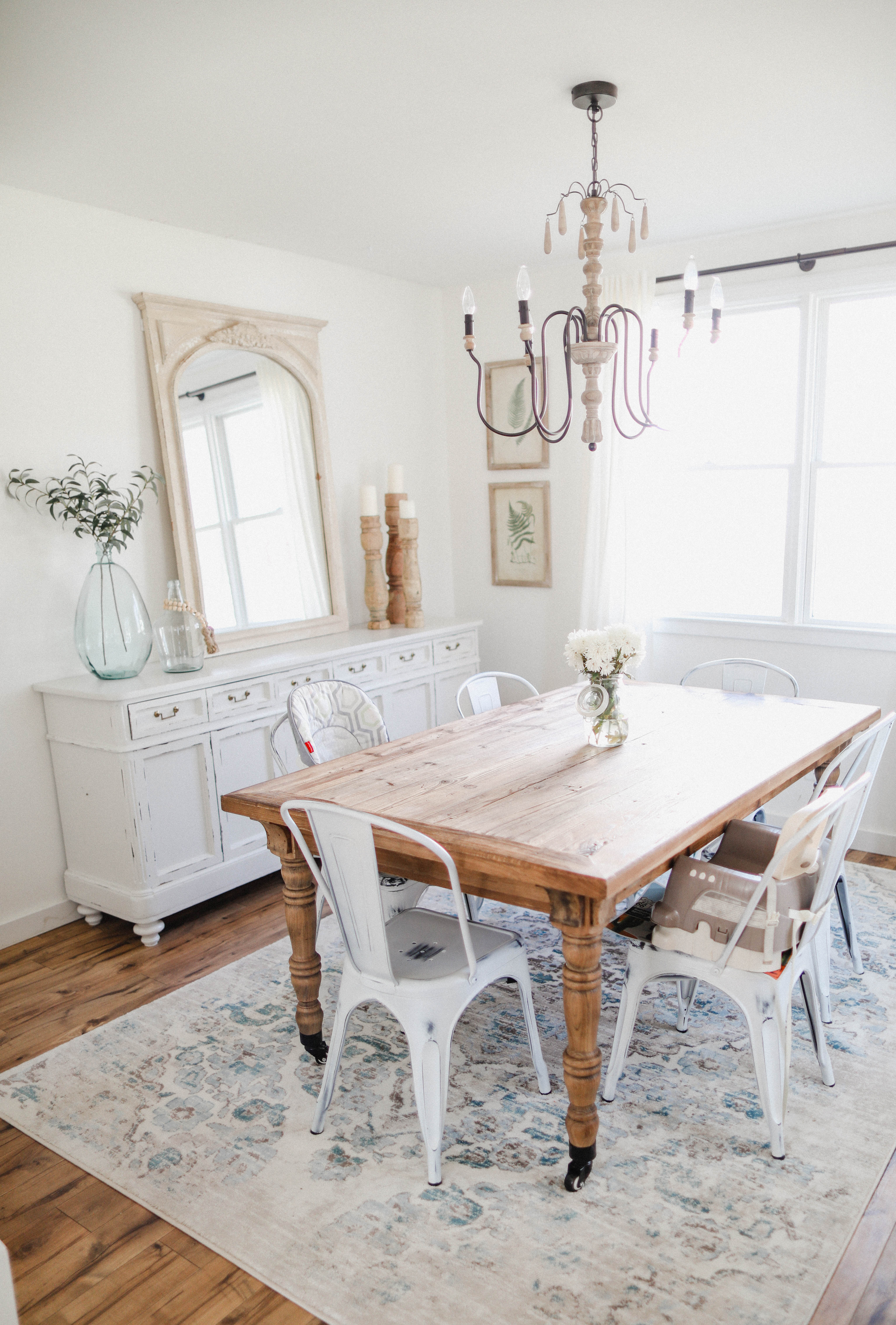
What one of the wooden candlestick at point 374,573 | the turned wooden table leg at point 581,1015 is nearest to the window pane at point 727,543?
the wooden candlestick at point 374,573

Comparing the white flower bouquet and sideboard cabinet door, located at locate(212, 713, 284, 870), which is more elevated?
the white flower bouquet

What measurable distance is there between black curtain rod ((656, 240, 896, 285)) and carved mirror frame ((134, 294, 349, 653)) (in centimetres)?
165

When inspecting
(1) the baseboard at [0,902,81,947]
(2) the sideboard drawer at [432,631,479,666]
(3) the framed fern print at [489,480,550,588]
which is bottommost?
(1) the baseboard at [0,902,81,947]

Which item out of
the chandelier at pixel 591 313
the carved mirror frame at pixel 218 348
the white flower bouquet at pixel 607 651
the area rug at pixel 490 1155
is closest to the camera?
the area rug at pixel 490 1155

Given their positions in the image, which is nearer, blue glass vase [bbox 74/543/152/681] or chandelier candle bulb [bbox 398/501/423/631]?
blue glass vase [bbox 74/543/152/681]

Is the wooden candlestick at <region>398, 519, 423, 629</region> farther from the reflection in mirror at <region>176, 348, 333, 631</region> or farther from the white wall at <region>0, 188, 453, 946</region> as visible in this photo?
the white wall at <region>0, 188, 453, 946</region>

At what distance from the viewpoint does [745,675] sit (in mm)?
3506

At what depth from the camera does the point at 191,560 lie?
12.1 feet

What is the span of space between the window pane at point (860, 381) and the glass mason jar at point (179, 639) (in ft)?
9.09

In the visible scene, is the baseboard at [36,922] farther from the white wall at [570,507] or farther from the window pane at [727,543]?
the window pane at [727,543]

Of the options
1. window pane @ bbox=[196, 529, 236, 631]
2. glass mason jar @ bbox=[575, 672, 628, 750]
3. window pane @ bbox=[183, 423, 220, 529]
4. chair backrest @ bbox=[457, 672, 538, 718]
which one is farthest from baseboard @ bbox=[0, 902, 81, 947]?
glass mason jar @ bbox=[575, 672, 628, 750]

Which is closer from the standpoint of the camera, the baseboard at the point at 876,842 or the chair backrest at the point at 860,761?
the chair backrest at the point at 860,761

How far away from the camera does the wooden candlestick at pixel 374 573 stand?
431 centimetres

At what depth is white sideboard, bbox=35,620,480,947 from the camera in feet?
10.4
